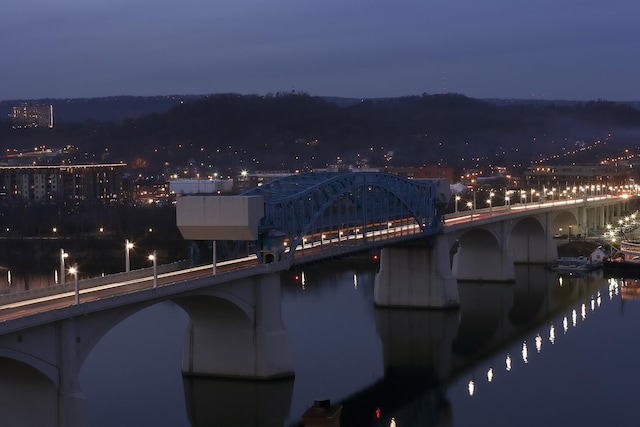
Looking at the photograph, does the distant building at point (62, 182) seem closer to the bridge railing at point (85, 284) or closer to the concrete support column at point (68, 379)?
the bridge railing at point (85, 284)

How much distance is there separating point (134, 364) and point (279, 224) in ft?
25.6

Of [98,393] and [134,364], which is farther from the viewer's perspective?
[134,364]

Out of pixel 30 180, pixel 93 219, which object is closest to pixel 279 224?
pixel 93 219

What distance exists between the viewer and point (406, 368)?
46438 millimetres

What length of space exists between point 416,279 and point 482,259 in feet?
40.8

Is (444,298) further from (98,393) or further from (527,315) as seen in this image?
(98,393)

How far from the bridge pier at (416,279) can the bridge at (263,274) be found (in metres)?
0.05

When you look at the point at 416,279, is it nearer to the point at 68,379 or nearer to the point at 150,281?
the point at 150,281

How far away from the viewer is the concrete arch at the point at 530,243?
8062 centimetres

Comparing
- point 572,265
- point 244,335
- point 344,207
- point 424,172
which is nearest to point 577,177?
point 424,172

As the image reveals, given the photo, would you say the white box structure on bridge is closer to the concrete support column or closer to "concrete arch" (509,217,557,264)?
the concrete support column

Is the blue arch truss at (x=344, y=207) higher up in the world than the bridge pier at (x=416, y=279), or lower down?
higher up

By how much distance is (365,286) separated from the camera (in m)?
68.1

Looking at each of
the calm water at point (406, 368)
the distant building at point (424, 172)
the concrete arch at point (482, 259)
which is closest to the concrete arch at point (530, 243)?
the concrete arch at point (482, 259)
